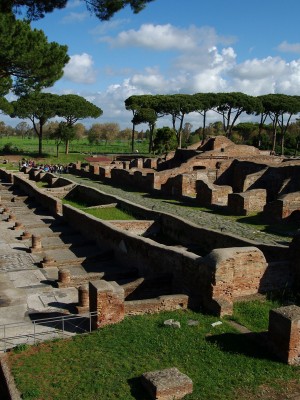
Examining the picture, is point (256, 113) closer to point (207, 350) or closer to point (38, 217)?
point (38, 217)

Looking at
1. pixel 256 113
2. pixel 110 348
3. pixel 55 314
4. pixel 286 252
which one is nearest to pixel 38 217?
pixel 55 314

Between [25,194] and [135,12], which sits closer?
[135,12]

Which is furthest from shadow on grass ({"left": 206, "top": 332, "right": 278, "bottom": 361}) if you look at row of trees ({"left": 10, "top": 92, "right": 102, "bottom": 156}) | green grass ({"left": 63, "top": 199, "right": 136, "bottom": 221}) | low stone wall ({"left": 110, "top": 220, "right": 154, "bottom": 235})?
row of trees ({"left": 10, "top": 92, "right": 102, "bottom": 156})

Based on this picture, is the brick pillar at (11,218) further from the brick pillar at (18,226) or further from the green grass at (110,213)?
the green grass at (110,213)

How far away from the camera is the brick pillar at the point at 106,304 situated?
26.4ft

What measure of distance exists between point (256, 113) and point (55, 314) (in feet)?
173

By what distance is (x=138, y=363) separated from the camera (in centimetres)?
676

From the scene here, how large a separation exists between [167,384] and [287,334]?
84.1 inches

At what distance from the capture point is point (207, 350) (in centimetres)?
721

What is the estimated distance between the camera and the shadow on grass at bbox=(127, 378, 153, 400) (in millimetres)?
5883

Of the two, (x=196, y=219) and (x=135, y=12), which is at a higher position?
(x=135, y=12)

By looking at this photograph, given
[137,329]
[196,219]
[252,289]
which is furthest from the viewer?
[196,219]

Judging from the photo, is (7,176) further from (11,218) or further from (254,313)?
(254,313)

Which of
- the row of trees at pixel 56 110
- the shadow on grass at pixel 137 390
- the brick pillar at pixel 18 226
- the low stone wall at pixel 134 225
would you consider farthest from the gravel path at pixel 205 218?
the row of trees at pixel 56 110
